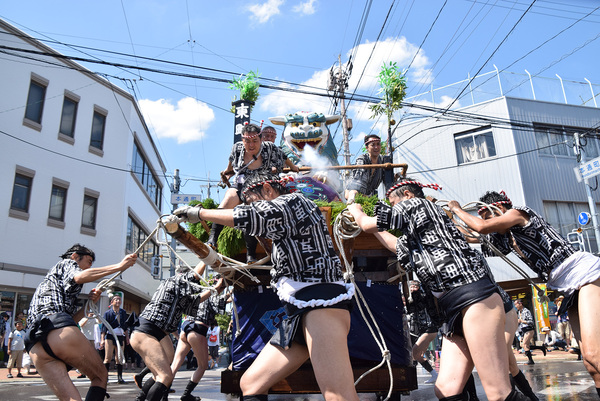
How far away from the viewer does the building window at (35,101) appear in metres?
16.3

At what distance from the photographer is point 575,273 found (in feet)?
11.1

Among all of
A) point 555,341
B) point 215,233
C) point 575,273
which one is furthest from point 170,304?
point 555,341

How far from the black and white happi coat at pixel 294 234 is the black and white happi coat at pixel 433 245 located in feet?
1.92

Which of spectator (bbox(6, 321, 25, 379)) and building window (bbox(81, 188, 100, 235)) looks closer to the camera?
spectator (bbox(6, 321, 25, 379))

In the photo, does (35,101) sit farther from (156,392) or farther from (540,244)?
(540,244)

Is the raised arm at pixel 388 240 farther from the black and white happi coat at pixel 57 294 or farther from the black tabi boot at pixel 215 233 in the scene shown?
the black and white happi coat at pixel 57 294

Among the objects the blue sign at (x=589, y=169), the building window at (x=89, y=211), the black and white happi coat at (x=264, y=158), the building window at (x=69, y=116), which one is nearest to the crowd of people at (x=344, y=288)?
the black and white happi coat at (x=264, y=158)

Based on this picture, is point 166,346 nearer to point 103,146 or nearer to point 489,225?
point 489,225

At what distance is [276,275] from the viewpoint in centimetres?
288

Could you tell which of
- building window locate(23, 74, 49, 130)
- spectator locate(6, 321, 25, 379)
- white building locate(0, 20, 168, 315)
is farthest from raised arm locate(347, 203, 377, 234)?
building window locate(23, 74, 49, 130)

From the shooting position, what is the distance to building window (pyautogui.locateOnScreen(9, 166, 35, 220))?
50.8 feet

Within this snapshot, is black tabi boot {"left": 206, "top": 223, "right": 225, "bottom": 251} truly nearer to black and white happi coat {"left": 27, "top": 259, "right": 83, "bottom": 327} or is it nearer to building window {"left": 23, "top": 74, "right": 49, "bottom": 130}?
black and white happi coat {"left": 27, "top": 259, "right": 83, "bottom": 327}

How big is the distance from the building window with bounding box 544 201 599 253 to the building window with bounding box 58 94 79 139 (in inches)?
780

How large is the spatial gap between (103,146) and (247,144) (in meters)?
16.5
